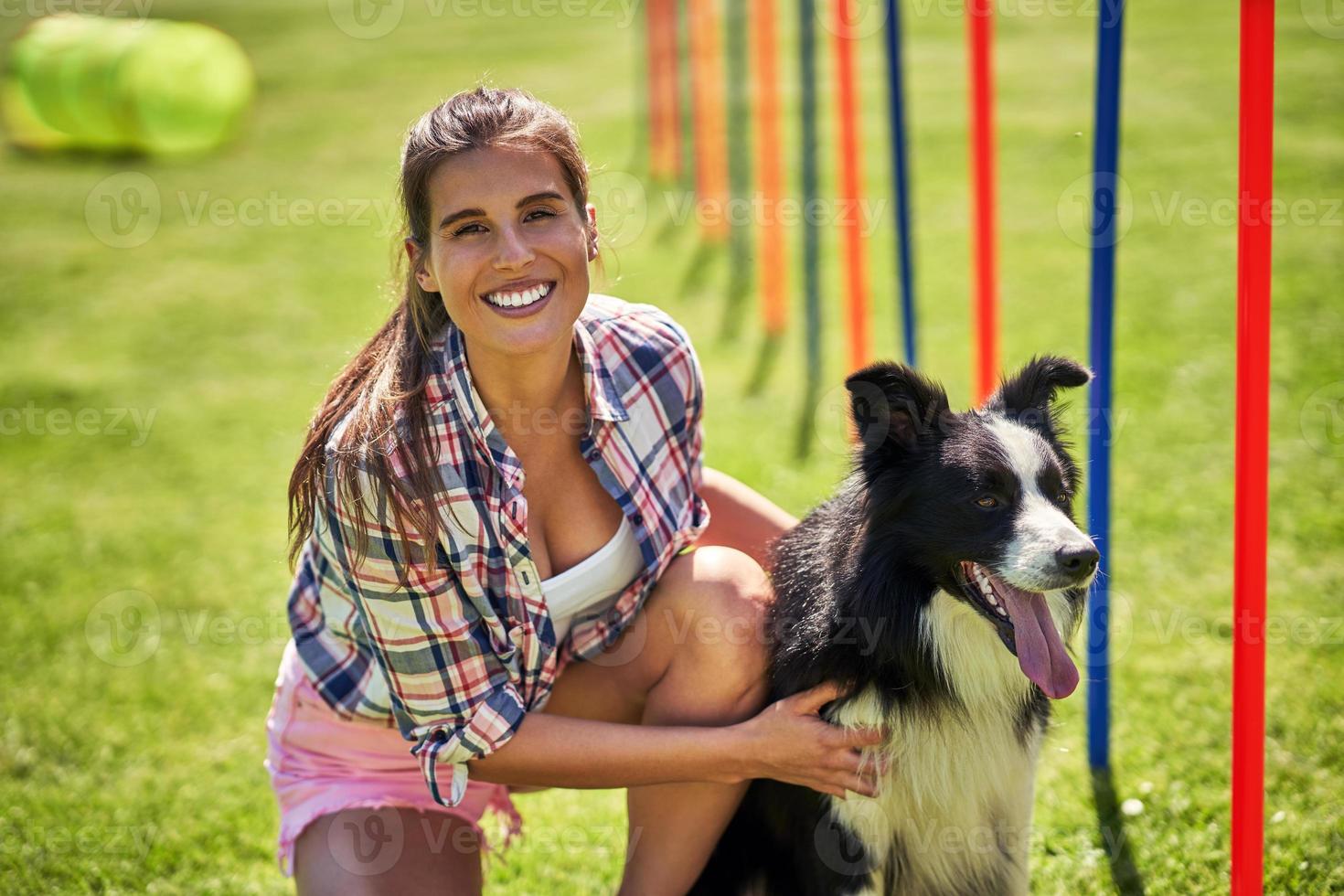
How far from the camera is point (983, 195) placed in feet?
11.5

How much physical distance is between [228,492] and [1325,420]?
512 centimetres

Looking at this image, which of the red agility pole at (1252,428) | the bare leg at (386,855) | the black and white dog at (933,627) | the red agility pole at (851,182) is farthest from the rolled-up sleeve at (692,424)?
the red agility pole at (851,182)

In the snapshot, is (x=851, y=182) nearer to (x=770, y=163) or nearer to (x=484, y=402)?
(x=770, y=163)

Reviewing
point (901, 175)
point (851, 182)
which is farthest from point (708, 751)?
point (851, 182)

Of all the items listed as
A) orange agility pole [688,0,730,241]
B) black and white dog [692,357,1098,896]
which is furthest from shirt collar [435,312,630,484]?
orange agility pole [688,0,730,241]

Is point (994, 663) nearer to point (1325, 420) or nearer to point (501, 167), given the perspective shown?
point (501, 167)

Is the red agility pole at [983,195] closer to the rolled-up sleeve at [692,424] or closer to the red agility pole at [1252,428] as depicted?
the rolled-up sleeve at [692,424]

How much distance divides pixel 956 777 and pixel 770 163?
15.7 ft

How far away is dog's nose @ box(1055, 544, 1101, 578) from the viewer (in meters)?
2.05

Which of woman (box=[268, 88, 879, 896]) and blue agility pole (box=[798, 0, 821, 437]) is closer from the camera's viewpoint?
woman (box=[268, 88, 879, 896])

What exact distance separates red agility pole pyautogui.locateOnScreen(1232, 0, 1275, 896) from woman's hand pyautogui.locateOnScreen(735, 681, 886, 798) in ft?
2.31

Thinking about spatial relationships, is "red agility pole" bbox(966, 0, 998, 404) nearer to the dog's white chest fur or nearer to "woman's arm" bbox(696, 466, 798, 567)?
"woman's arm" bbox(696, 466, 798, 567)

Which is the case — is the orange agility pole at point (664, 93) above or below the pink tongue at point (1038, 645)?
above

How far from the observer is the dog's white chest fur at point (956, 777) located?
2320 millimetres
